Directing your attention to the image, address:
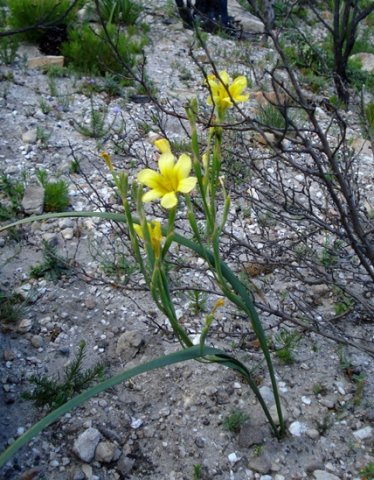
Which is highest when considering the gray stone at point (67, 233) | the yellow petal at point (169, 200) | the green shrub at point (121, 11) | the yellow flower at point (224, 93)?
the yellow flower at point (224, 93)

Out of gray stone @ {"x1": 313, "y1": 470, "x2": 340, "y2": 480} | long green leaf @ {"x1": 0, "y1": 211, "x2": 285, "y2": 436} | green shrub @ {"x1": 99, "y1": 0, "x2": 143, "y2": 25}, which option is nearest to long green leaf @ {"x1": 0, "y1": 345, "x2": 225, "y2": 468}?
long green leaf @ {"x1": 0, "y1": 211, "x2": 285, "y2": 436}

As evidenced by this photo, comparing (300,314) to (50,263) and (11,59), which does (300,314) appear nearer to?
(50,263)

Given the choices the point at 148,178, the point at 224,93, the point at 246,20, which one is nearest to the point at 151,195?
the point at 148,178

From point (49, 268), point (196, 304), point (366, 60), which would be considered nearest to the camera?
point (196, 304)

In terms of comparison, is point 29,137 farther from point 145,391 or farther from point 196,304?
point 145,391

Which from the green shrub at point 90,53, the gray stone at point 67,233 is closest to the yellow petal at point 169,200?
the gray stone at point 67,233

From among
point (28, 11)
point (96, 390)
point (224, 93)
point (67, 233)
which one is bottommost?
point (67, 233)

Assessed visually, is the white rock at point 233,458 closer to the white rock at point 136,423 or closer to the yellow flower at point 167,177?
the white rock at point 136,423
